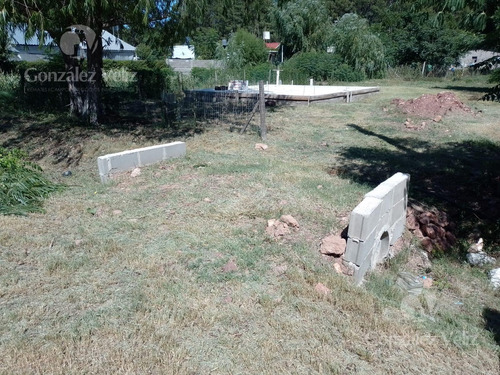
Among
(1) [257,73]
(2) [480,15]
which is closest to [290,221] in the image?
(2) [480,15]

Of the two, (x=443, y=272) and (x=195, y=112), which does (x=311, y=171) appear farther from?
(x=195, y=112)

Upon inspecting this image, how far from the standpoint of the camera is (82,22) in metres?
8.49

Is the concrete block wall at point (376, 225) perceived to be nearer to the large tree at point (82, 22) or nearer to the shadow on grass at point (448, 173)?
the shadow on grass at point (448, 173)

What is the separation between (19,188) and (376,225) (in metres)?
4.07

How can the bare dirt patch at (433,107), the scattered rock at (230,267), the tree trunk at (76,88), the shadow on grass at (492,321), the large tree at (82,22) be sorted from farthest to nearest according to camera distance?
the bare dirt patch at (433,107)
the tree trunk at (76,88)
the large tree at (82,22)
the scattered rock at (230,267)
the shadow on grass at (492,321)

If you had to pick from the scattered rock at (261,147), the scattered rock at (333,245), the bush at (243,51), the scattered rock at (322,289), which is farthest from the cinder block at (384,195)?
the bush at (243,51)

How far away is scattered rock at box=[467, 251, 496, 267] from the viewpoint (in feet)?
14.7

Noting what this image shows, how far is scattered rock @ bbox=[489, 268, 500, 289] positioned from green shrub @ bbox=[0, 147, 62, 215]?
16.0 feet

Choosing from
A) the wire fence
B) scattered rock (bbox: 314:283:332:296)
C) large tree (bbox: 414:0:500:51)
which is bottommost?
scattered rock (bbox: 314:283:332:296)

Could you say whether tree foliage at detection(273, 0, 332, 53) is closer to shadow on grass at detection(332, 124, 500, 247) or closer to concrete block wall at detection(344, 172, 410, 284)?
shadow on grass at detection(332, 124, 500, 247)

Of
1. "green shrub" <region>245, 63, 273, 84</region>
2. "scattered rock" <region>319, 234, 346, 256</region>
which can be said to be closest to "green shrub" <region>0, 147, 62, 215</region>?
"scattered rock" <region>319, 234, 346, 256</region>

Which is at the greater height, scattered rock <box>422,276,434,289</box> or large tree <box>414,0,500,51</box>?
large tree <box>414,0,500,51</box>

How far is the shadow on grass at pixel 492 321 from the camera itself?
9.85 ft

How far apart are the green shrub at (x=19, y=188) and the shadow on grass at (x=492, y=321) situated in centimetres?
456
